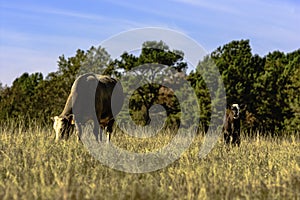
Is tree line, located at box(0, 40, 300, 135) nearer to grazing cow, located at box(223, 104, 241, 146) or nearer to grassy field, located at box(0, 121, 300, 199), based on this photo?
grazing cow, located at box(223, 104, 241, 146)

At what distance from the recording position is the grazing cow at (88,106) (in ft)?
37.4

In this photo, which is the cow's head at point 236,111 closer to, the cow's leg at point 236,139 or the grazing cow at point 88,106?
the cow's leg at point 236,139

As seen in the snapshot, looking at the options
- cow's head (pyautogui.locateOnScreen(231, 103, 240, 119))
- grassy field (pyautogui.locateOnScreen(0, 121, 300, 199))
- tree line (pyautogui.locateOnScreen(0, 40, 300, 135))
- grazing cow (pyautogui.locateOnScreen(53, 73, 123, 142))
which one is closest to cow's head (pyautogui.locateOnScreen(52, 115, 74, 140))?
grazing cow (pyautogui.locateOnScreen(53, 73, 123, 142))

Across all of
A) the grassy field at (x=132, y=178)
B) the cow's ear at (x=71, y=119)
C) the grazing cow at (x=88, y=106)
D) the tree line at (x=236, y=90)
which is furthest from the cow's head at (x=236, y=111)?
the tree line at (x=236, y=90)

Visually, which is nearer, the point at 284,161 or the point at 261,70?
the point at 284,161

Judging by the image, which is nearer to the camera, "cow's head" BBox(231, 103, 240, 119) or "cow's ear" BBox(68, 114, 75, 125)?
"cow's ear" BBox(68, 114, 75, 125)

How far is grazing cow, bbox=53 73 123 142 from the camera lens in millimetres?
11398

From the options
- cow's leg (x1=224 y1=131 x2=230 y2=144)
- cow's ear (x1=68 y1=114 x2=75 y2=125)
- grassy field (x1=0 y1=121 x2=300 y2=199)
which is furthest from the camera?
cow's leg (x1=224 y1=131 x2=230 y2=144)

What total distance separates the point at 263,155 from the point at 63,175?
4.46m

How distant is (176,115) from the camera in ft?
151

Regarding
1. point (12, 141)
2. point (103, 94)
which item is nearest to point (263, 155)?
point (12, 141)

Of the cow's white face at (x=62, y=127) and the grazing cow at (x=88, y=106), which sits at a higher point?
the grazing cow at (x=88, y=106)

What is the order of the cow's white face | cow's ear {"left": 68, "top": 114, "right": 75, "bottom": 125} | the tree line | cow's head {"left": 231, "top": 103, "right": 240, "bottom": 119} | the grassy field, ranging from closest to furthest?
the grassy field
the cow's white face
cow's ear {"left": 68, "top": 114, "right": 75, "bottom": 125}
cow's head {"left": 231, "top": 103, "right": 240, "bottom": 119}
the tree line

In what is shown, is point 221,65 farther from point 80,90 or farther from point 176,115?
point 80,90
